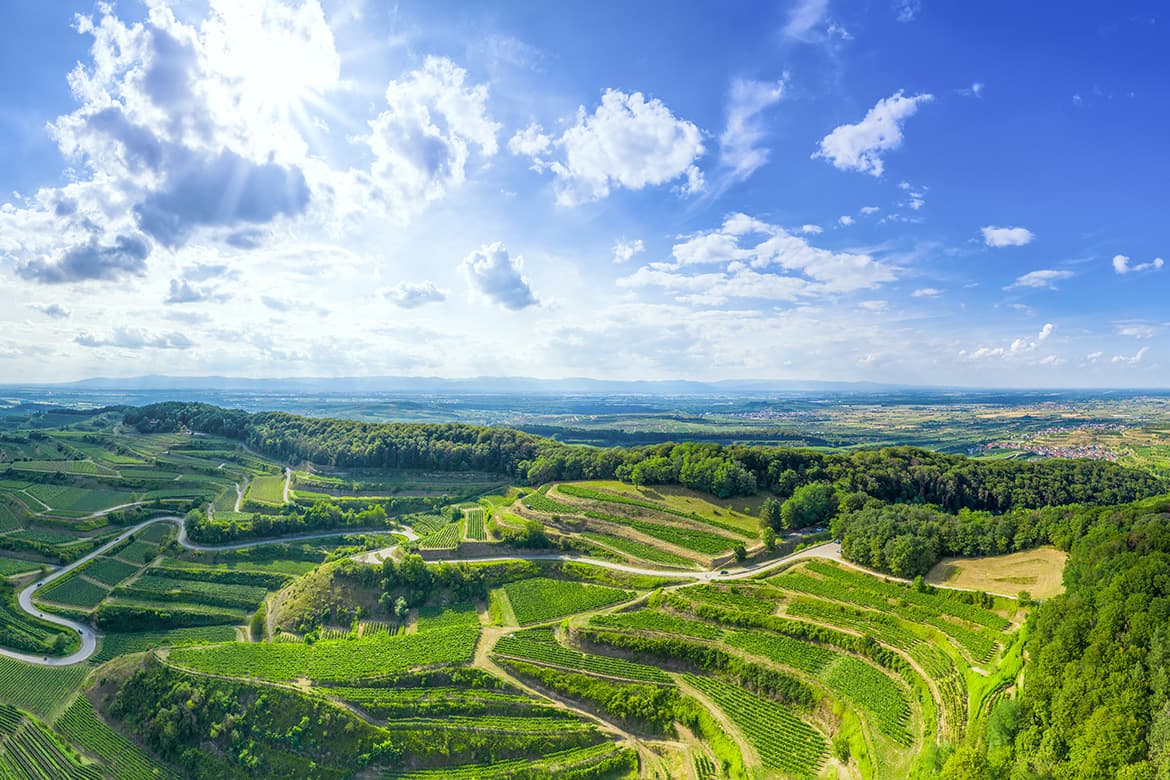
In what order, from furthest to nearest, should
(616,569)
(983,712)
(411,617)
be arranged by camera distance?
(616,569), (411,617), (983,712)

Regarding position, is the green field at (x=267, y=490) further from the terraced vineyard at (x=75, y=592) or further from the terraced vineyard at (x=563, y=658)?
the terraced vineyard at (x=563, y=658)

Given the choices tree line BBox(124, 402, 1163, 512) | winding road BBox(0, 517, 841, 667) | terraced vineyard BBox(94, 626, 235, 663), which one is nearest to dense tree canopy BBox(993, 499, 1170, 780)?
winding road BBox(0, 517, 841, 667)

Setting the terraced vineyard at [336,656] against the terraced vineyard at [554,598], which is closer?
the terraced vineyard at [336,656]

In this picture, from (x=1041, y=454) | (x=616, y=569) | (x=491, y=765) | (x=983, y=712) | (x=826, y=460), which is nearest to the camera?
(x=983, y=712)

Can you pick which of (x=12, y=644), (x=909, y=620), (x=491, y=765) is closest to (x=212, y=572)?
(x=12, y=644)

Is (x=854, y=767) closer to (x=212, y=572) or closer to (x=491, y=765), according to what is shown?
(x=491, y=765)

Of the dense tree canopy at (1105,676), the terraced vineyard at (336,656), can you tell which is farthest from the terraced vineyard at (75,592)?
the dense tree canopy at (1105,676)

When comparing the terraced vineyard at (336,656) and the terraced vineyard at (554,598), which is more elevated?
the terraced vineyard at (554,598)

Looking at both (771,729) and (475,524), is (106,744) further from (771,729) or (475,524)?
(771,729)
